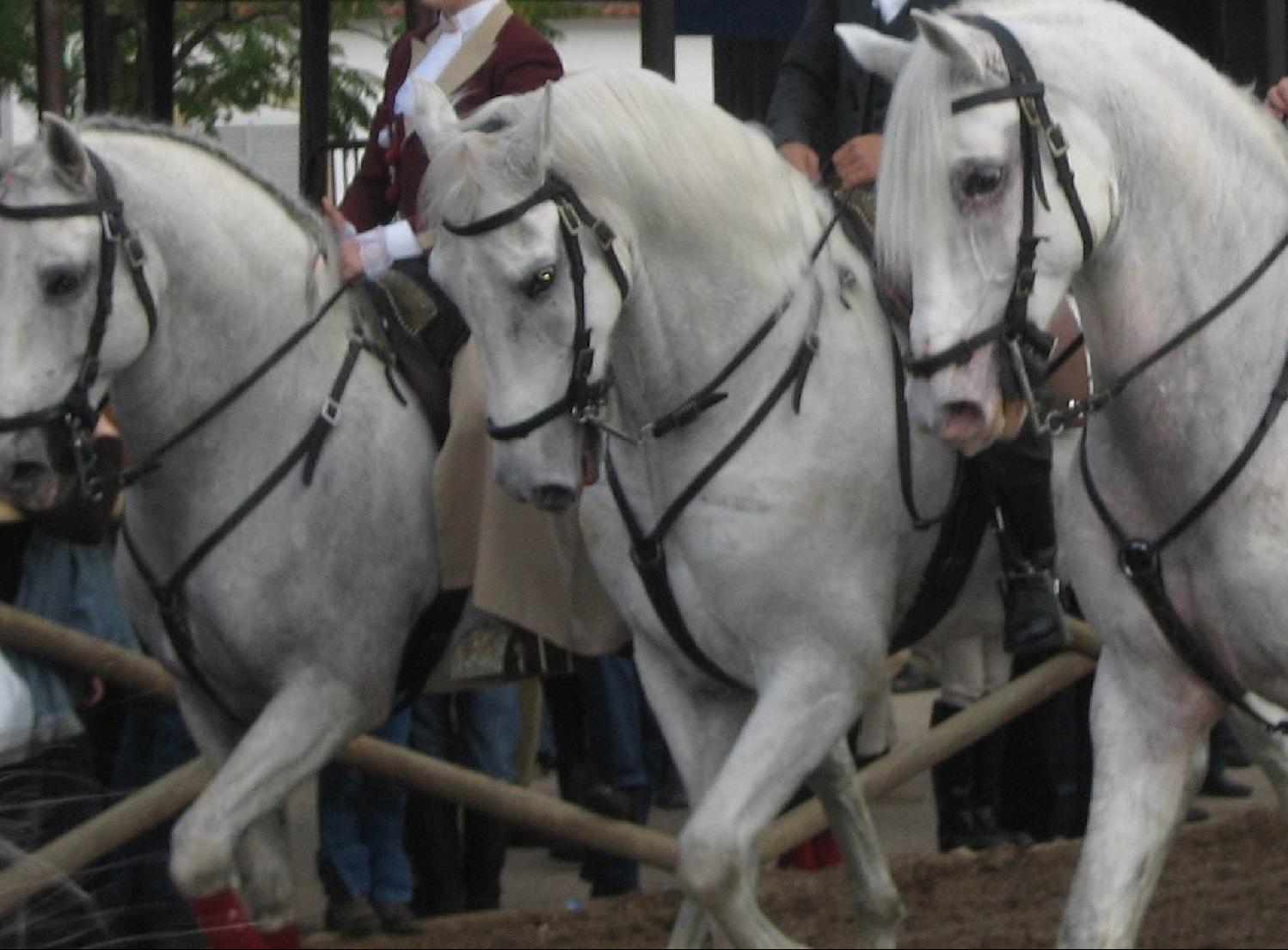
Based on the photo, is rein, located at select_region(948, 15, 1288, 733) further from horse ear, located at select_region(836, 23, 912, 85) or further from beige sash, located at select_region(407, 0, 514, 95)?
beige sash, located at select_region(407, 0, 514, 95)

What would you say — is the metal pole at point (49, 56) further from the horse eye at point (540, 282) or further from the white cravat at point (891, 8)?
the horse eye at point (540, 282)

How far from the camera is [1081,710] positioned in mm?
9336

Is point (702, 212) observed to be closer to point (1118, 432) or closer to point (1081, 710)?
point (1118, 432)

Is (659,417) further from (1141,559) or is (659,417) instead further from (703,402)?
(1141,559)

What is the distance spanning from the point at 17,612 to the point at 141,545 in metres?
0.40

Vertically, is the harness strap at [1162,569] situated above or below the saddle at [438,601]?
above

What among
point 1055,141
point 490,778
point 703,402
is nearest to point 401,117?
point 703,402

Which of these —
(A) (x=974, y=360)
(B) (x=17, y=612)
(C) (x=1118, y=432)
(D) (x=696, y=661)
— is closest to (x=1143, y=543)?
(C) (x=1118, y=432)

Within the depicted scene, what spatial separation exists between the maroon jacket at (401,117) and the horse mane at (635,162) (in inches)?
21.0

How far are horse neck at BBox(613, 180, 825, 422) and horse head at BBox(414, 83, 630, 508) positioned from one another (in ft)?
0.49

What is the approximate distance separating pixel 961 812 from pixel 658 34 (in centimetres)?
270

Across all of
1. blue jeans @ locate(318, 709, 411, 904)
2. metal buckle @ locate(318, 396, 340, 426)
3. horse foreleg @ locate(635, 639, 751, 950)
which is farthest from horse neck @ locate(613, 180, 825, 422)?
blue jeans @ locate(318, 709, 411, 904)

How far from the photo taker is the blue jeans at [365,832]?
7734mm

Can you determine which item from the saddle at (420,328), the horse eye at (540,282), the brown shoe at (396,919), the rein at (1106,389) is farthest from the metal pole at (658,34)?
the rein at (1106,389)
